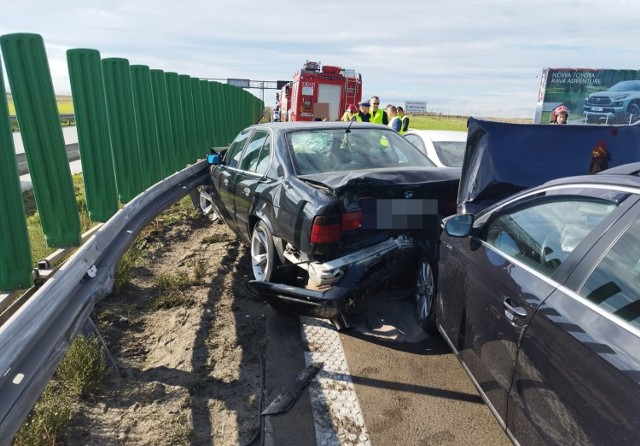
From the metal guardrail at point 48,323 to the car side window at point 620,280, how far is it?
2.42 metres

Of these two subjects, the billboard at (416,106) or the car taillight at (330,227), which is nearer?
the car taillight at (330,227)

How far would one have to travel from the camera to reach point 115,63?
5.09 meters

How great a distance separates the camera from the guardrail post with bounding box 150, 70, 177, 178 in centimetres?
661

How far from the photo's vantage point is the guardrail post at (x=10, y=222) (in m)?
2.76

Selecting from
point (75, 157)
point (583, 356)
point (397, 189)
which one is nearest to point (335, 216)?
point (397, 189)

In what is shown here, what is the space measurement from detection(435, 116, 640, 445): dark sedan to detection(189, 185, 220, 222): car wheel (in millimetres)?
4893

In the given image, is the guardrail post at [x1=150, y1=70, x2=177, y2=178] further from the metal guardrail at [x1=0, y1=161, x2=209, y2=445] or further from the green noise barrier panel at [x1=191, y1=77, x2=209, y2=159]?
the metal guardrail at [x1=0, y1=161, x2=209, y2=445]

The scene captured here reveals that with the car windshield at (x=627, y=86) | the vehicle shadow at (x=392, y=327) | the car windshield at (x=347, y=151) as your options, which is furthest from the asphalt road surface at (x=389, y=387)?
the car windshield at (x=627, y=86)

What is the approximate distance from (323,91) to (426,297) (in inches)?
677

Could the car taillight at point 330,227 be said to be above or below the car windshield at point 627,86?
below

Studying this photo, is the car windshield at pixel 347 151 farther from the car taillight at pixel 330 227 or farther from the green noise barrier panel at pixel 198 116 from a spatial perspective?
the green noise barrier panel at pixel 198 116

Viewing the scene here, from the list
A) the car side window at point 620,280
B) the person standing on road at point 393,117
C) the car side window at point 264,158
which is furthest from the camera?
the person standing on road at point 393,117

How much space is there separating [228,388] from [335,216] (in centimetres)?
147

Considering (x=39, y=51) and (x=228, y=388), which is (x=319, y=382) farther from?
(x=39, y=51)
